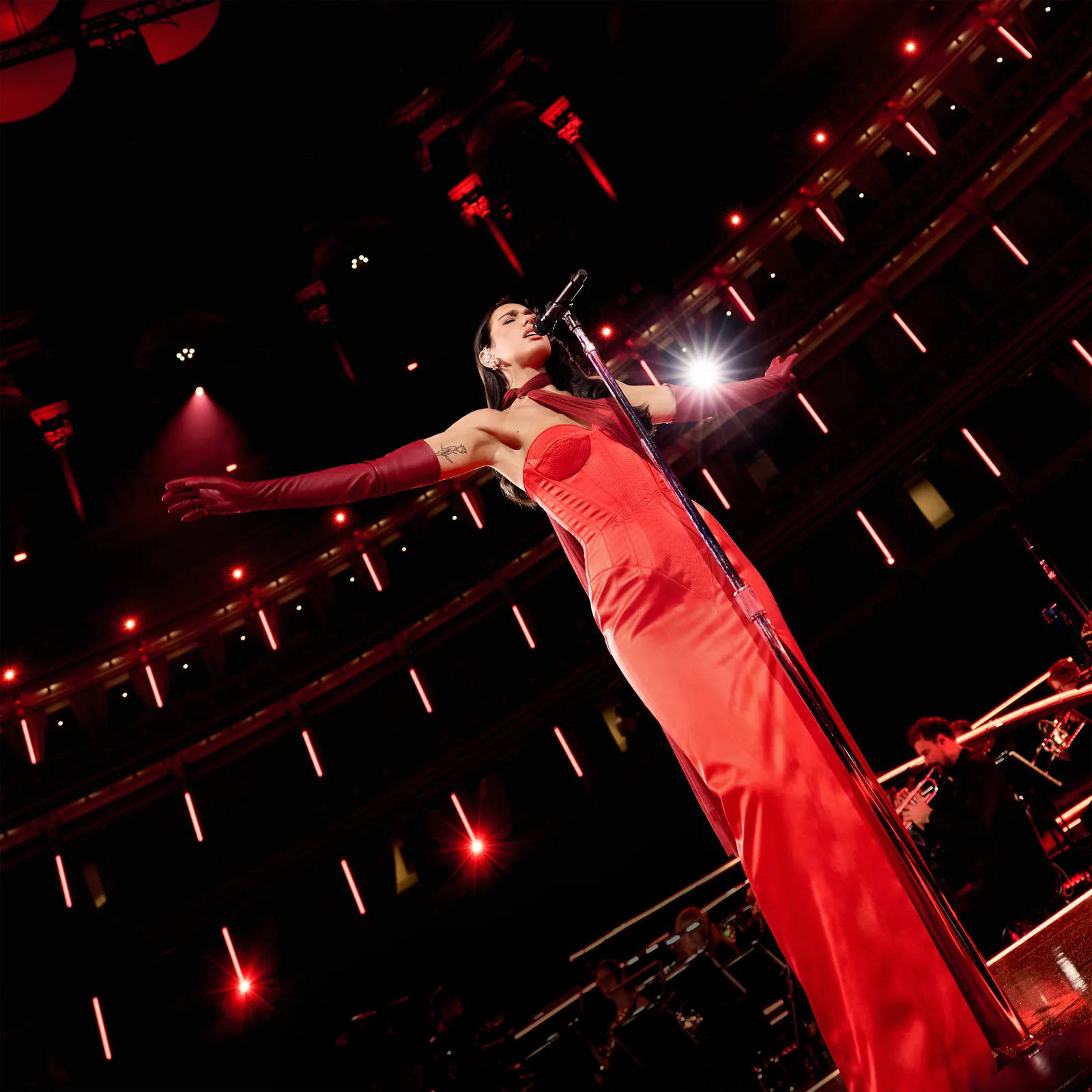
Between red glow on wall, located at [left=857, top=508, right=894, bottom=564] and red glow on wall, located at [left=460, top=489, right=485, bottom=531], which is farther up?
red glow on wall, located at [left=460, top=489, right=485, bottom=531]

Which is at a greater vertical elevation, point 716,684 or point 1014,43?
point 1014,43

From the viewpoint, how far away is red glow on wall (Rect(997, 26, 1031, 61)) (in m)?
14.8

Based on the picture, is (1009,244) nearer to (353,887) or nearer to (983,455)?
(983,455)

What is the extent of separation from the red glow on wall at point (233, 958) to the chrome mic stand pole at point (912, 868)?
1572 centimetres

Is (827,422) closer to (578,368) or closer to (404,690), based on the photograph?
(404,690)

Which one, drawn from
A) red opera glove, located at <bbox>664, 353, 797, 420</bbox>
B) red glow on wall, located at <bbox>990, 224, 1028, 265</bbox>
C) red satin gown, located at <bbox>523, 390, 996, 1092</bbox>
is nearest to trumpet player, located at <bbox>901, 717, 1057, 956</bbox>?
red opera glove, located at <bbox>664, 353, 797, 420</bbox>

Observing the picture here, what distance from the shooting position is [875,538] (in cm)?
1549

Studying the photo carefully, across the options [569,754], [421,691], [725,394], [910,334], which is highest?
[910,334]

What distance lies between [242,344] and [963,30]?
1494 centimetres

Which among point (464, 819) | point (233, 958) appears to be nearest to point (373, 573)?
point (464, 819)

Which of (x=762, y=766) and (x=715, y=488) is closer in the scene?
(x=762, y=766)

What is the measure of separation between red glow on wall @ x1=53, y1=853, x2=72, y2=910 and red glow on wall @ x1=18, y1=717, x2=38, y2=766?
6.58 feet

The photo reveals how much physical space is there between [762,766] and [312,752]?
618 inches

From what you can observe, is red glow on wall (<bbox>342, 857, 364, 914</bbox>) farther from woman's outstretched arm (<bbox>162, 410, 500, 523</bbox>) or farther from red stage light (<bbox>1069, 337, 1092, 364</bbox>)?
red stage light (<bbox>1069, 337, 1092, 364</bbox>)
